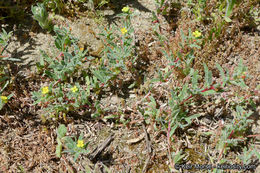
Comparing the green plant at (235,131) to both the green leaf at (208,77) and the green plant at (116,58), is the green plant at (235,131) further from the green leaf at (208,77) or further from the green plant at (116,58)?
the green plant at (116,58)

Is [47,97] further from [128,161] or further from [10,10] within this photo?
[10,10]

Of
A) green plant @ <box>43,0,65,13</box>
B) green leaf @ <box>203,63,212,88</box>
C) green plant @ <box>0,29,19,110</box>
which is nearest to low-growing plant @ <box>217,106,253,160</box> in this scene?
green leaf @ <box>203,63,212,88</box>

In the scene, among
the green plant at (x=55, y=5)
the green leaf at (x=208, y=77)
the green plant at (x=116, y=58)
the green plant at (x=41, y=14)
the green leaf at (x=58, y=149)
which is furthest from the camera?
the green plant at (x=55, y=5)

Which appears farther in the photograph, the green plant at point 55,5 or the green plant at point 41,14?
the green plant at point 55,5

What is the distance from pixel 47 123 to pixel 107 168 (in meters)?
1.04

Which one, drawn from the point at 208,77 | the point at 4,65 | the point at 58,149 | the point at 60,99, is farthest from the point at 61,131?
the point at 208,77

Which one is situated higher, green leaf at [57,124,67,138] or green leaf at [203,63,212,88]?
green leaf at [203,63,212,88]

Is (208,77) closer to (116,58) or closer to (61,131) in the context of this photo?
(116,58)

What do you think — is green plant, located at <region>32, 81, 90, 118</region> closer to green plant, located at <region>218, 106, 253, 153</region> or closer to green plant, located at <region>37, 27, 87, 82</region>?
green plant, located at <region>37, 27, 87, 82</region>

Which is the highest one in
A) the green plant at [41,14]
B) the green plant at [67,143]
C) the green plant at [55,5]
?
the green plant at [55,5]

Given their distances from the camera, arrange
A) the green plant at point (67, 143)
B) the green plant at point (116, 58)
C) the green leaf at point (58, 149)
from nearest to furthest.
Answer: the green plant at point (67, 143) → the green leaf at point (58, 149) → the green plant at point (116, 58)

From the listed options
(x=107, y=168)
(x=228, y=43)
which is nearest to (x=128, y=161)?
(x=107, y=168)

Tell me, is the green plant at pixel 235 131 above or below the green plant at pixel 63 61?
below

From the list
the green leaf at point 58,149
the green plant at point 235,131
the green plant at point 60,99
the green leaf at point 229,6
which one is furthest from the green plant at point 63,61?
the green leaf at point 229,6
